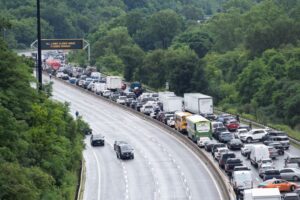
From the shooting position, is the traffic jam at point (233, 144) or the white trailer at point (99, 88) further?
the white trailer at point (99, 88)

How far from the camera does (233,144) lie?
73.9 metres

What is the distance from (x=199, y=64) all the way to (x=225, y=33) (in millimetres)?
62713

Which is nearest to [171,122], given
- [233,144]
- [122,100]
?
[233,144]

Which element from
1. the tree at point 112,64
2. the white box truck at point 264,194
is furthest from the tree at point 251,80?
the white box truck at point 264,194

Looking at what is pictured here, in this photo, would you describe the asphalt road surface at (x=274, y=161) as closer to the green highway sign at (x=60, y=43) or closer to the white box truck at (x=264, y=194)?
the white box truck at (x=264, y=194)

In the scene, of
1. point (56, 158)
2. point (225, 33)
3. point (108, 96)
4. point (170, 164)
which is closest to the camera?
point (56, 158)

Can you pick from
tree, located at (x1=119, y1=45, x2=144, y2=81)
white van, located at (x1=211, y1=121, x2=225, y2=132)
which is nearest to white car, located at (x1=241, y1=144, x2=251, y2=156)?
white van, located at (x1=211, y1=121, x2=225, y2=132)

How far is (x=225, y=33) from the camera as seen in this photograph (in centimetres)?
17850

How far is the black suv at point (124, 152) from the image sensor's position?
7444cm

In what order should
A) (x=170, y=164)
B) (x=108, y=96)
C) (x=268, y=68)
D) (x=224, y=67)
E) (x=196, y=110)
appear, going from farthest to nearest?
1. (x=224, y=67)
2. (x=268, y=68)
3. (x=108, y=96)
4. (x=196, y=110)
5. (x=170, y=164)

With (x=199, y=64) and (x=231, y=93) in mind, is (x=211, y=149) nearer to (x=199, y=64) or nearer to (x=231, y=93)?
(x=199, y=64)

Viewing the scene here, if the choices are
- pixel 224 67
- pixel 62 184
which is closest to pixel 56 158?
pixel 62 184

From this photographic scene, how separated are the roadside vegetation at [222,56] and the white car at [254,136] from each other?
998 cm

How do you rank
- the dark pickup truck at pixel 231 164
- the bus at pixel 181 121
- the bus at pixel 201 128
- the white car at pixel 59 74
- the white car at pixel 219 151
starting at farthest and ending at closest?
the white car at pixel 59 74 → the bus at pixel 181 121 → the bus at pixel 201 128 → the white car at pixel 219 151 → the dark pickup truck at pixel 231 164
